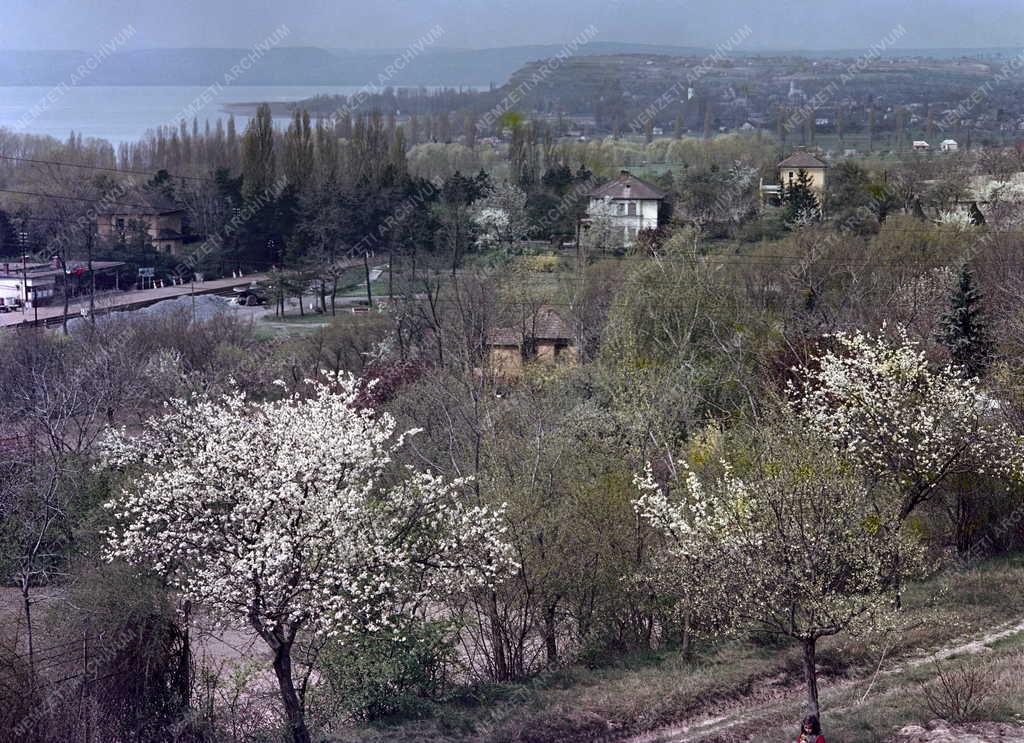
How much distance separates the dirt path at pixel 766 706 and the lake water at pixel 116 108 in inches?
1591

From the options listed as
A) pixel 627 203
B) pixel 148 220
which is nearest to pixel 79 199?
pixel 148 220

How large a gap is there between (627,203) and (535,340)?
81.4ft

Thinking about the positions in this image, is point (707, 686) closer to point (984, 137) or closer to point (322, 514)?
point (322, 514)

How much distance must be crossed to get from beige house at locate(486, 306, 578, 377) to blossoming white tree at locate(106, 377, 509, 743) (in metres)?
18.7

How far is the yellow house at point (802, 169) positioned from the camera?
58287 millimetres

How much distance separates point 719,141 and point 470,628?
72.9 meters

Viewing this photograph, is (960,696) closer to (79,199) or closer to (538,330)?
(538,330)

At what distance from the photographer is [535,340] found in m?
33.1

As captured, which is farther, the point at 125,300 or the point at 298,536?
the point at 125,300

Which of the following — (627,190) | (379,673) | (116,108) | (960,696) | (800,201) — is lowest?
(379,673)

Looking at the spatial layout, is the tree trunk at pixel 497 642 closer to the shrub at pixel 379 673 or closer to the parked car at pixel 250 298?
the shrub at pixel 379 673

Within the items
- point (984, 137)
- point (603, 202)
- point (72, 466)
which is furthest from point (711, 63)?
point (72, 466)

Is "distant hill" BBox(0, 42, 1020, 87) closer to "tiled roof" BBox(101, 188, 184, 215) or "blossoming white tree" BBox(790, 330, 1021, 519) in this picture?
"tiled roof" BBox(101, 188, 184, 215)

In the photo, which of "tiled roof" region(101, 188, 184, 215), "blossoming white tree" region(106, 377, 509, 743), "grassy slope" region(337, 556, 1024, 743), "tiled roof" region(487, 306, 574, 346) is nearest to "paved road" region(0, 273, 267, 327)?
"tiled roof" region(101, 188, 184, 215)
